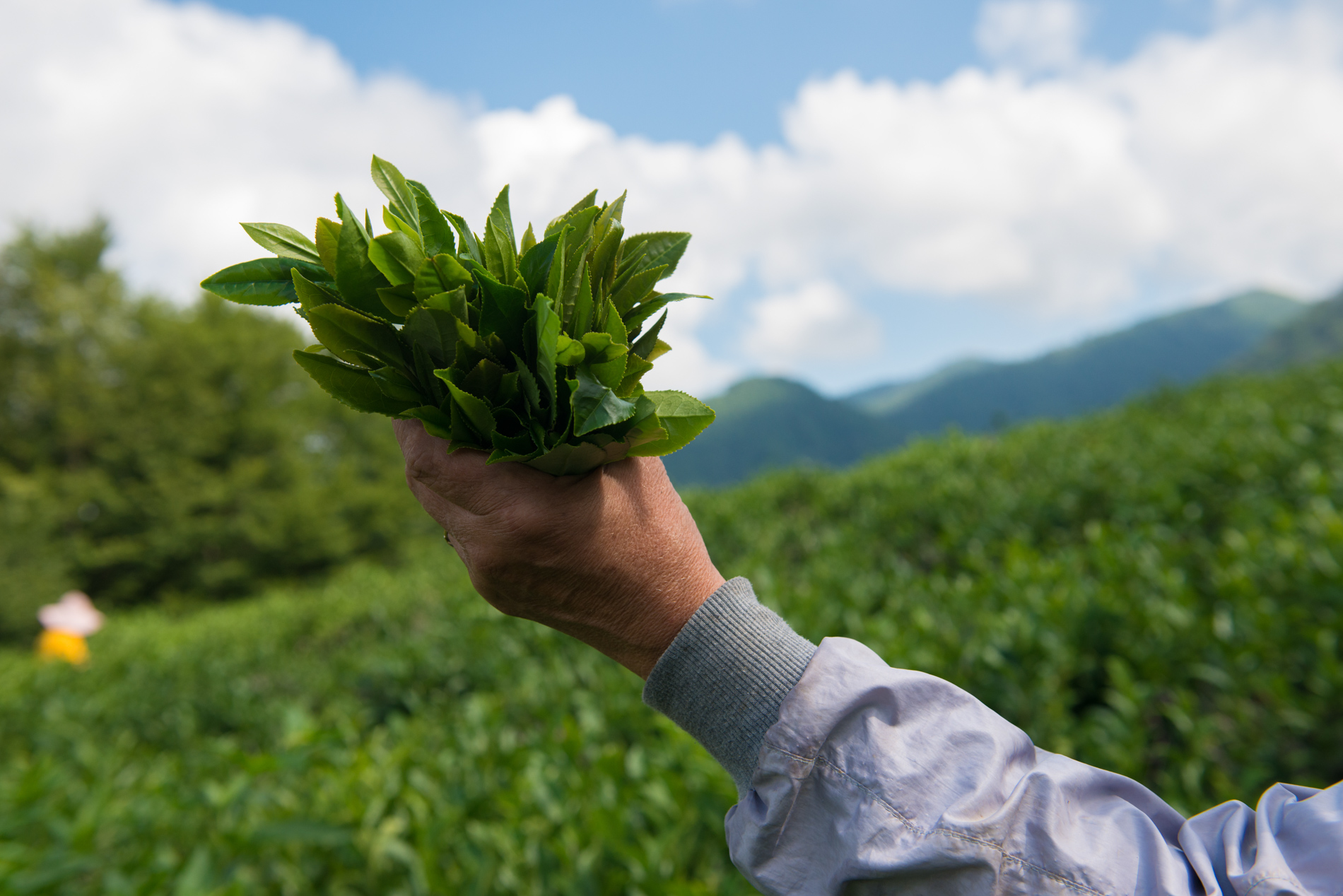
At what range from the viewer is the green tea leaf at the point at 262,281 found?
0.91m

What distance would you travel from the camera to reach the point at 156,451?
1805cm

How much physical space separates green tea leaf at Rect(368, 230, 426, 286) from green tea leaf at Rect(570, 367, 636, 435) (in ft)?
0.75

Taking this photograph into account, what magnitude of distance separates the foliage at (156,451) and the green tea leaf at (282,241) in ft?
62.5

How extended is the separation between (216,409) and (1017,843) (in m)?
21.3

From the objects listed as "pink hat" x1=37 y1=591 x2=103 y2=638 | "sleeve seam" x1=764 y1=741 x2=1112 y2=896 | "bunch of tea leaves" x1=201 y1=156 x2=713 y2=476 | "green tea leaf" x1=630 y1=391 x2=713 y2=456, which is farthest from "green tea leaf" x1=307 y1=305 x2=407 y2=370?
"pink hat" x1=37 y1=591 x2=103 y2=638

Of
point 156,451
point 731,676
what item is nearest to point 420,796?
point 731,676

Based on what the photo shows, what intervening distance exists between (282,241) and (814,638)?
266 cm

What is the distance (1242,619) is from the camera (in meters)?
2.49

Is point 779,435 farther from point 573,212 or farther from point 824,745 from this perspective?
point 824,745

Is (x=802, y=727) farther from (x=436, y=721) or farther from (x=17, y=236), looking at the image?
(x=17, y=236)

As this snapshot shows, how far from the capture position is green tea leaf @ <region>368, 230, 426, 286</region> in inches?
33.0

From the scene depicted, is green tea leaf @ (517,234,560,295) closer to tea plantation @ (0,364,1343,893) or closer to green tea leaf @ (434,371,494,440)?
green tea leaf @ (434,371,494,440)

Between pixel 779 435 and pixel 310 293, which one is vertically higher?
pixel 310 293

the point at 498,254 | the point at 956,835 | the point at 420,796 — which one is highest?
the point at 498,254
